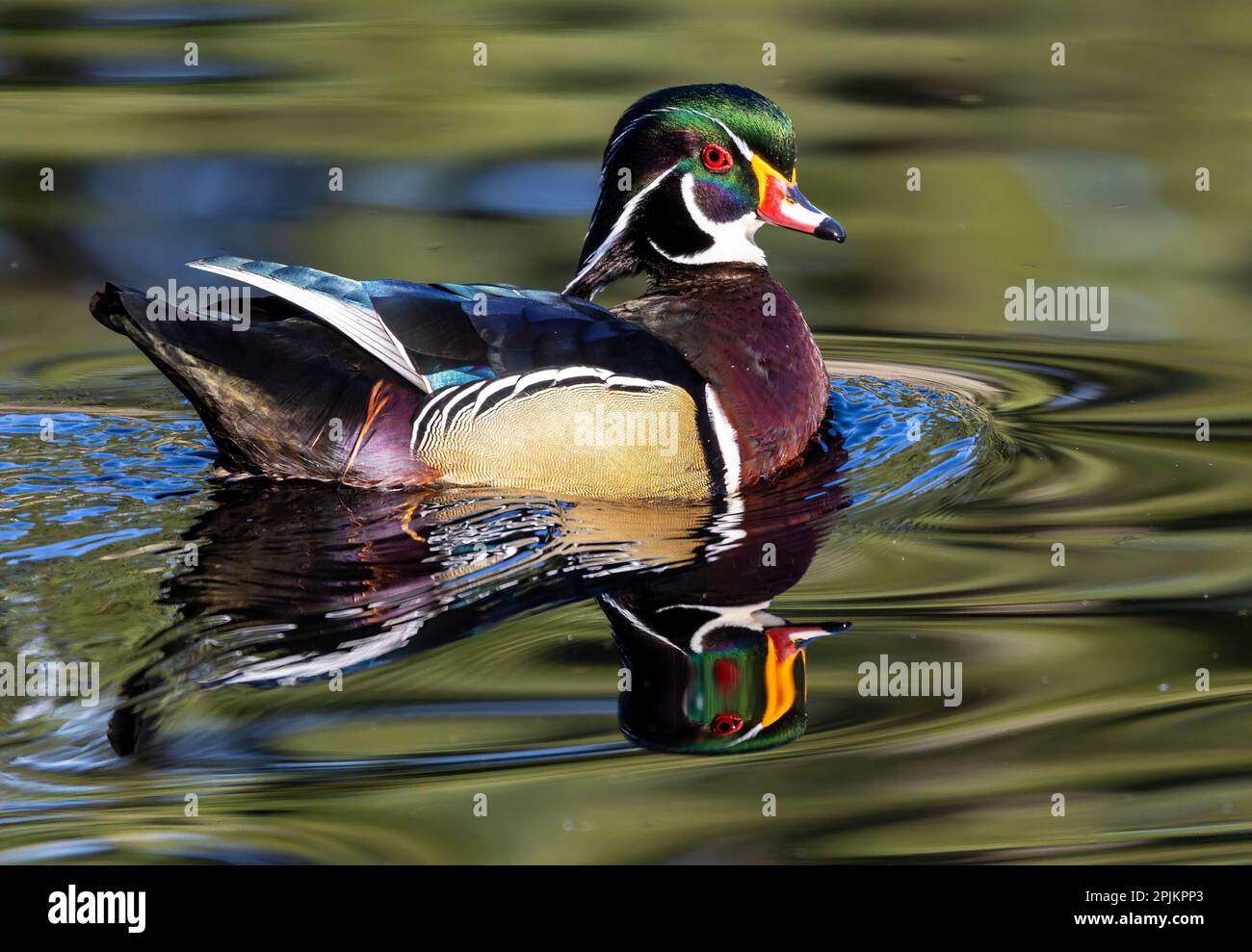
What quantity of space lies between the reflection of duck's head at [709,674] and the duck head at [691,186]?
6.36 feet

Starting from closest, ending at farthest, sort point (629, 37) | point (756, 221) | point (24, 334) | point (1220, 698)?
point (1220, 698), point (756, 221), point (24, 334), point (629, 37)

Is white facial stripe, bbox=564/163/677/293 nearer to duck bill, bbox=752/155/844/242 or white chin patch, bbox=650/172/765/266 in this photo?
white chin patch, bbox=650/172/765/266

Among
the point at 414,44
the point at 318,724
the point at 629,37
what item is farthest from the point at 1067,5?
the point at 318,724

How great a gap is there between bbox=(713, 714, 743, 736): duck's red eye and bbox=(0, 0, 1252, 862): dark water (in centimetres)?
8

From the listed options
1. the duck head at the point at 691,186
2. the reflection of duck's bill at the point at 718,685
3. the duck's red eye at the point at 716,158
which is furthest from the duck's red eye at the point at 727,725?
the duck's red eye at the point at 716,158

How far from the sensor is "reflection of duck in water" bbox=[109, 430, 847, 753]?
4582mm

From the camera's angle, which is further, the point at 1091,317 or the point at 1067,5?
the point at 1067,5

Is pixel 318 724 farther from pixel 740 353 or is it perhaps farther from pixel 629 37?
pixel 629 37

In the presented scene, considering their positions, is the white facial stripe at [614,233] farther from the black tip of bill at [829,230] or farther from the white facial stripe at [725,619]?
the white facial stripe at [725,619]

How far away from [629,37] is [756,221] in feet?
19.1

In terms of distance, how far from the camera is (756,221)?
22.0ft

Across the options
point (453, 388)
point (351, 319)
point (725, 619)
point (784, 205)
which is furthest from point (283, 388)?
point (784, 205)

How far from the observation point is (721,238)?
6.64 m

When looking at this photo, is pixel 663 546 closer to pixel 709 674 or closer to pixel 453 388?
pixel 709 674
